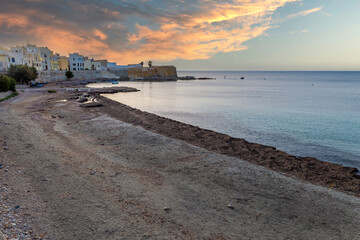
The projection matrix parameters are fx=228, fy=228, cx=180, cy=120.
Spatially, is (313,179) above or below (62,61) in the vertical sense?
below

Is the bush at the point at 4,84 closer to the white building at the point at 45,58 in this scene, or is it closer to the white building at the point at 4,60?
the white building at the point at 4,60

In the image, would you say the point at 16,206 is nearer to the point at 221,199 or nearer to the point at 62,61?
the point at 221,199

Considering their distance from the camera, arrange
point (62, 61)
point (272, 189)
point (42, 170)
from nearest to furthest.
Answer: point (272, 189), point (42, 170), point (62, 61)

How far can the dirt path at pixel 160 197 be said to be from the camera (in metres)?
6.78

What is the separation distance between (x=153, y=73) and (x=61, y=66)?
7175 cm

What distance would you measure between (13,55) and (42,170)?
93.3m

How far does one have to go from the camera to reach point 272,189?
9.75 m

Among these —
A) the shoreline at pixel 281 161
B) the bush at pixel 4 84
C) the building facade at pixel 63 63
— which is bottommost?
the shoreline at pixel 281 161

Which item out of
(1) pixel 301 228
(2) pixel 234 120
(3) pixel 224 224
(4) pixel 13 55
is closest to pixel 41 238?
(3) pixel 224 224

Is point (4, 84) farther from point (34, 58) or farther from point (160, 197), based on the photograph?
point (34, 58)

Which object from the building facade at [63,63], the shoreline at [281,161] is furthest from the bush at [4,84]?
the building facade at [63,63]

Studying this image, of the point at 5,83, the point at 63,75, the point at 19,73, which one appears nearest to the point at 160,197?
the point at 5,83

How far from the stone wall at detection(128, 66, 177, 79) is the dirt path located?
6739 inches

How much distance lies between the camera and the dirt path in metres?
6.78
